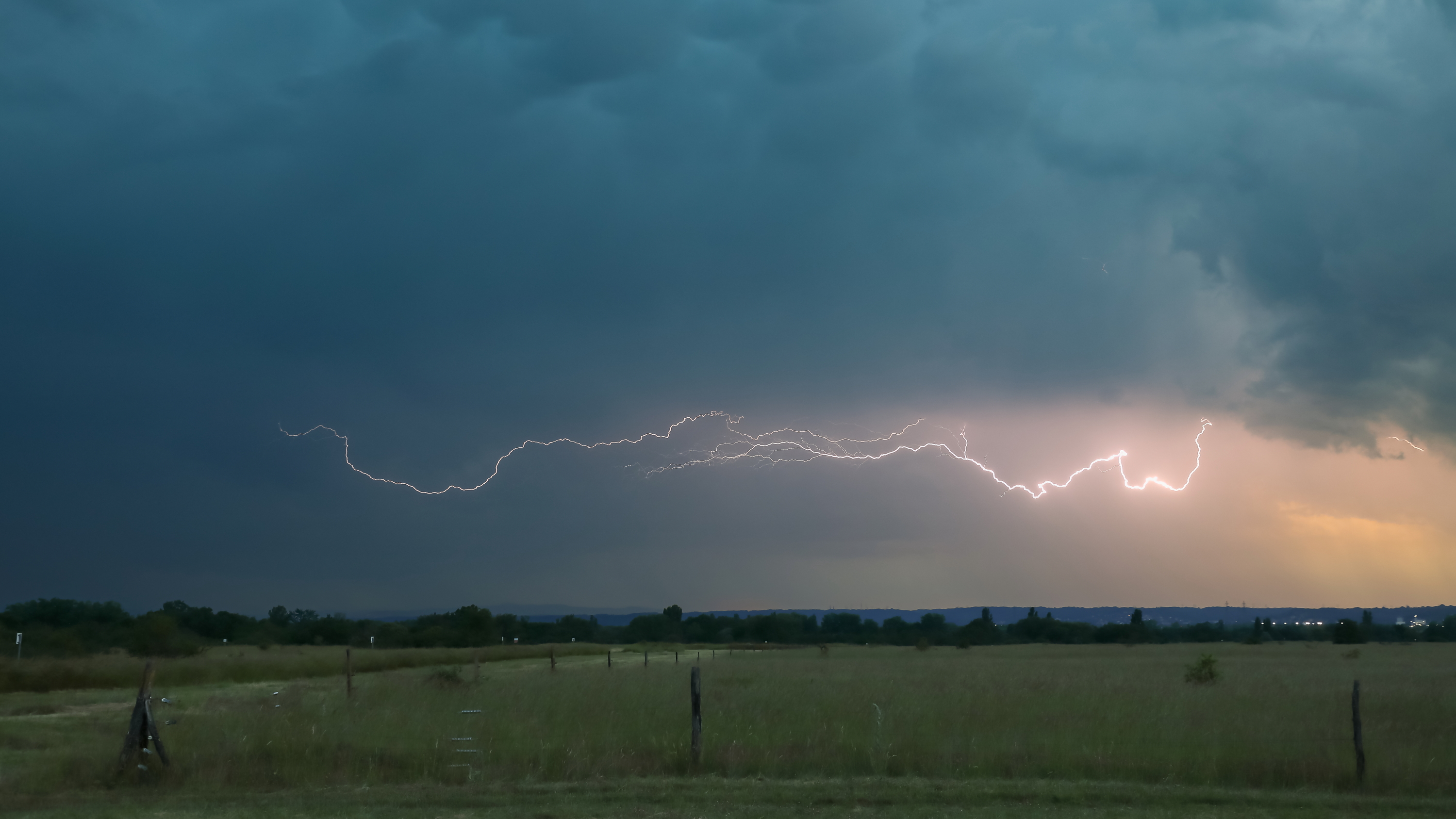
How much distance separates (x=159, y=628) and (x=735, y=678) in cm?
7519

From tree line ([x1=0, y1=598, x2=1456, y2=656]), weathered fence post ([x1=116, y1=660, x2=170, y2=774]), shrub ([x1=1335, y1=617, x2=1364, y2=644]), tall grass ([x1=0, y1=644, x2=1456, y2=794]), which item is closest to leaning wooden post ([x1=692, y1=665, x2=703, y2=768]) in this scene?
tall grass ([x1=0, y1=644, x2=1456, y2=794])

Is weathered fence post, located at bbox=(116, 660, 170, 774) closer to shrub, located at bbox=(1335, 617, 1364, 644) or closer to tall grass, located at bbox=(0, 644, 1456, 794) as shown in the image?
tall grass, located at bbox=(0, 644, 1456, 794)

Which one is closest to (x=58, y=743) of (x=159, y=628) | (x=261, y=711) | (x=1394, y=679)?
(x=261, y=711)

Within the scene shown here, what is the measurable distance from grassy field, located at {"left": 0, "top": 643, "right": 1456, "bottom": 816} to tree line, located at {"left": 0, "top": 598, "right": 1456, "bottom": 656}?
62.9 metres

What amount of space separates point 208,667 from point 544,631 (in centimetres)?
11485

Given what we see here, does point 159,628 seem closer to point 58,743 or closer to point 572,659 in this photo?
point 572,659

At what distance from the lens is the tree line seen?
295ft

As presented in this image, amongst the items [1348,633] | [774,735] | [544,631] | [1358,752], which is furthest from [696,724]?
[544,631]

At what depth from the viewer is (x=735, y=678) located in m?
32.9

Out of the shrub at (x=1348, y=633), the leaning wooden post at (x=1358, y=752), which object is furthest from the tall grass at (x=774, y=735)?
the shrub at (x=1348, y=633)

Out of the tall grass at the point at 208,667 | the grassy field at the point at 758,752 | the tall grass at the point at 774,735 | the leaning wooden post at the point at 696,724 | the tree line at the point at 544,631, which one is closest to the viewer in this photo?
the grassy field at the point at 758,752

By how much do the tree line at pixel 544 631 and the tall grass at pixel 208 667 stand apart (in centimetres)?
2375

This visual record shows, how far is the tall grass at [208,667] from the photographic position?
121ft

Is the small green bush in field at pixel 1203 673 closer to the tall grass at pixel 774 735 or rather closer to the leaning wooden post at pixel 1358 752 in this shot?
the tall grass at pixel 774 735
